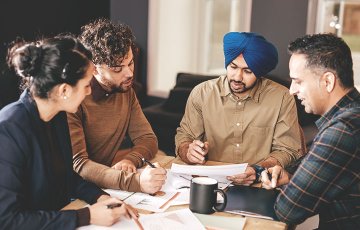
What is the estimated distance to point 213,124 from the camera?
7.38 ft

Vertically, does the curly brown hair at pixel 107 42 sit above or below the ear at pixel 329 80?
above

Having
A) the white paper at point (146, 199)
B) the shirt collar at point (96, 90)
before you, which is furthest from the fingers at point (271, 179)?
the shirt collar at point (96, 90)

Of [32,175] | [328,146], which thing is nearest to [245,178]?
[328,146]

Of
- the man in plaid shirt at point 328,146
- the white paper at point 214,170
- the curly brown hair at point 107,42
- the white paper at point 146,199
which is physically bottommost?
the white paper at point 146,199

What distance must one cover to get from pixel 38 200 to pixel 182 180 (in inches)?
20.4

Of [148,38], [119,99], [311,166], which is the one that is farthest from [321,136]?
[148,38]

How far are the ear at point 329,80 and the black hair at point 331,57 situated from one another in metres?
0.01

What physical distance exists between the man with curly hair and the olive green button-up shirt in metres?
0.27

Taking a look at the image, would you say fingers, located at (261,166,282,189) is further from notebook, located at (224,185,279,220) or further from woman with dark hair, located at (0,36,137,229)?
woman with dark hair, located at (0,36,137,229)

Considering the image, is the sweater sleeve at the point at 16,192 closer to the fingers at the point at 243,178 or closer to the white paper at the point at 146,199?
the white paper at the point at 146,199

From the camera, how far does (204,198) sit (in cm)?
139

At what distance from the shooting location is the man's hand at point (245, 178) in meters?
1.65

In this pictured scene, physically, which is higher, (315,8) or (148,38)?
(315,8)

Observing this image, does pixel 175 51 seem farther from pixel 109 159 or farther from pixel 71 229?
pixel 71 229
